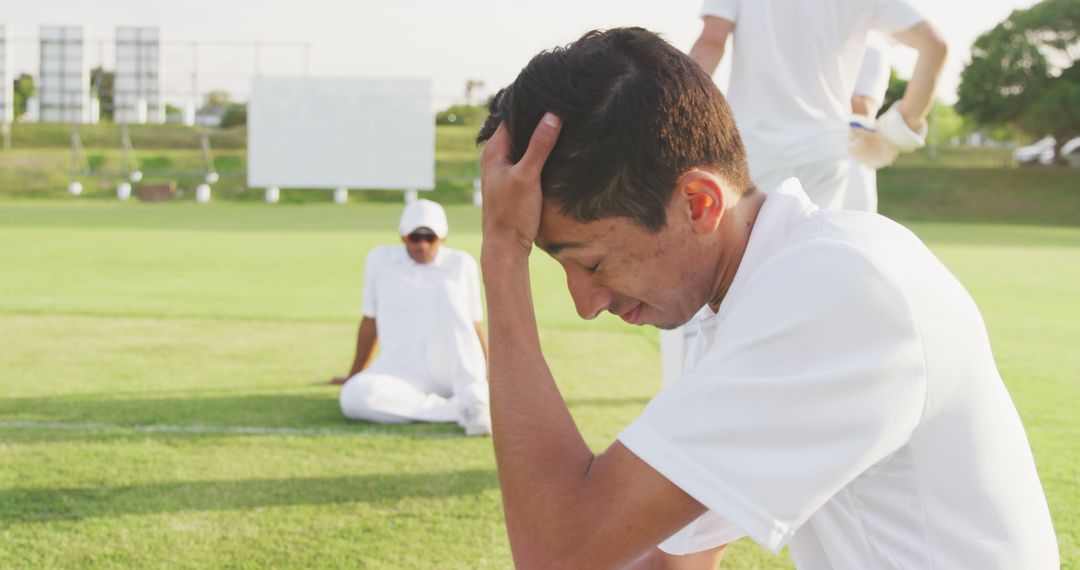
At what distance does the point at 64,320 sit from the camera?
35.5 ft

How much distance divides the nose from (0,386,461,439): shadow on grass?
443 centimetres

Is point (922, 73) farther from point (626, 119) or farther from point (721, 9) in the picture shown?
point (626, 119)

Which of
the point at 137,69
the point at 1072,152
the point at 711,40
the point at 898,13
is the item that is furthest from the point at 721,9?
the point at 137,69

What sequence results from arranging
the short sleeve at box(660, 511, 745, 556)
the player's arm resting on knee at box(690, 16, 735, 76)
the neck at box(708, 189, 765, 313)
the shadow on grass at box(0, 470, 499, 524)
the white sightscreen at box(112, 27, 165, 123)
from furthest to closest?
the white sightscreen at box(112, 27, 165, 123) → the player's arm resting on knee at box(690, 16, 735, 76) → the shadow on grass at box(0, 470, 499, 524) → the short sleeve at box(660, 511, 745, 556) → the neck at box(708, 189, 765, 313)

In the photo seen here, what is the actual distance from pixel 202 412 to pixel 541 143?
5307 millimetres

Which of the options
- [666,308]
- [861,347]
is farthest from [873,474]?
[666,308]

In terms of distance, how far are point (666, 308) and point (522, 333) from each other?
0.25m

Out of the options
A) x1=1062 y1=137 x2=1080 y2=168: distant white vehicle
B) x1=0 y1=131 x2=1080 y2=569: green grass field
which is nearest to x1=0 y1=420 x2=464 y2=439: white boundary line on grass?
x1=0 y1=131 x2=1080 y2=569: green grass field

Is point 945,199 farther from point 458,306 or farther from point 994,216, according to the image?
point 458,306

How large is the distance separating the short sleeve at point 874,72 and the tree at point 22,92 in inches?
4160

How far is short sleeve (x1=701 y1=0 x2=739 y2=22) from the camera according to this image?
5.02 metres

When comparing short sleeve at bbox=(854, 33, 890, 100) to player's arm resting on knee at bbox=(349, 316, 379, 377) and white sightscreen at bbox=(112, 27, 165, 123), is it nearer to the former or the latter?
player's arm resting on knee at bbox=(349, 316, 379, 377)

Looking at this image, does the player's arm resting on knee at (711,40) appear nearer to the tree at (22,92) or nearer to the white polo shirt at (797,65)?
→ the white polo shirt at (797,65)

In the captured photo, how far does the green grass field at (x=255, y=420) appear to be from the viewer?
4.35 meters
